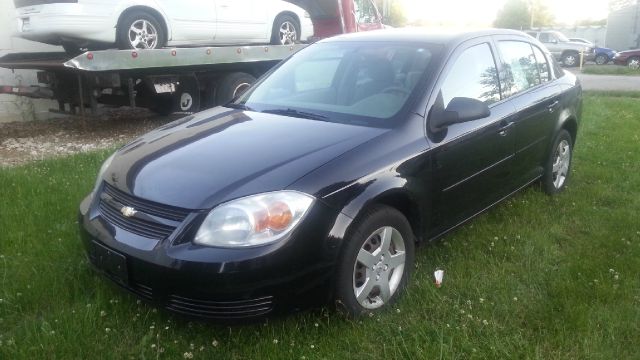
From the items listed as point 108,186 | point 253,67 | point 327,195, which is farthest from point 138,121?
point 327,195

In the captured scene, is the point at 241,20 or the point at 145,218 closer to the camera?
the point at 145,218

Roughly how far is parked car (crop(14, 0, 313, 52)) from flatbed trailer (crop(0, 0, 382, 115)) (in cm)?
40

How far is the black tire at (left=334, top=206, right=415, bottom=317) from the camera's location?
278 centimetres

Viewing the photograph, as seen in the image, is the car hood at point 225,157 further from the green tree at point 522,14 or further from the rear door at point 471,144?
the green tree at point 522,14

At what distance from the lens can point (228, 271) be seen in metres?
2.47

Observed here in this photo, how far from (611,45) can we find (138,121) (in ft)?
128

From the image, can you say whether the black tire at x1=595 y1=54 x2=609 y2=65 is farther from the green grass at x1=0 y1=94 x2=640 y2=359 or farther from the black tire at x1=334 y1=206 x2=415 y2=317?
the black tire at x1=334 y1=206 x2=415 y2=317

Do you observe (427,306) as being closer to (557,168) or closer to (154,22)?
(557,168)

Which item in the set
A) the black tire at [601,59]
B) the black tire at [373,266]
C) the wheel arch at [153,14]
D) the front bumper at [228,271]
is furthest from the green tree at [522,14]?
the front bumper at [228,271]

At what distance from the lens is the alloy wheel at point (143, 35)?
24.8 feet

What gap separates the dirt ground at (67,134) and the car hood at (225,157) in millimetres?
3869

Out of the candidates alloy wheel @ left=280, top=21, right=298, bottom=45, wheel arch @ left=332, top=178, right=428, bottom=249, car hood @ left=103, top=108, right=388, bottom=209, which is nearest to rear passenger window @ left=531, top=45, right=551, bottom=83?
wheel arch @ left=332, top=178, right=428, bottom=249

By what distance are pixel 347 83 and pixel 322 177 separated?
1249 millimetres

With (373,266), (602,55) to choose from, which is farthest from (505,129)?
(602,55)
